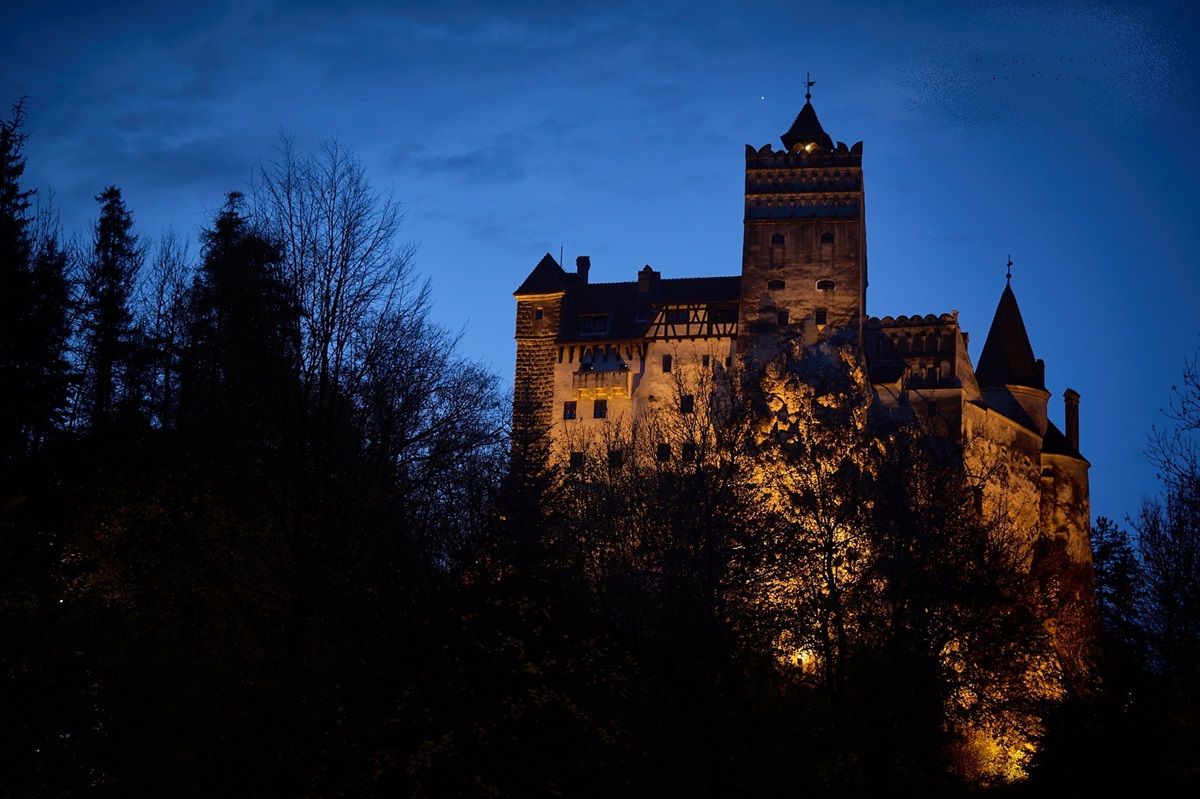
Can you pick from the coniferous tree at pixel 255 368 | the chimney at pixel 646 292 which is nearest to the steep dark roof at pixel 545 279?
the chimney at pixel 646 292

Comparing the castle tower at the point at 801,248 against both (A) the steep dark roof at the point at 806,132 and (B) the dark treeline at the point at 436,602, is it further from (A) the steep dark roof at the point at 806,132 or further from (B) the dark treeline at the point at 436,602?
(B) the dark treeline at the point at 436,602

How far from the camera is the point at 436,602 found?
75.1 feet

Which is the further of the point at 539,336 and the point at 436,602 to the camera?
the point at 539,336

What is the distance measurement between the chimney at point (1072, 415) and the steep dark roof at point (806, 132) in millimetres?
16043

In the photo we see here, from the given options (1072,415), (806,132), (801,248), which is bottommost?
(1072,415)

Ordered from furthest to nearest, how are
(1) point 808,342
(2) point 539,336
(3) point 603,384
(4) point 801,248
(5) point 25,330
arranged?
(2) point 539,336 < (3) point 603,384 < (4) point 801,248 < (1) point 808,342 < (5) point 25,330

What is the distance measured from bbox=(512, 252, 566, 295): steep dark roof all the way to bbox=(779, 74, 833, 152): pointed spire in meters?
12.5

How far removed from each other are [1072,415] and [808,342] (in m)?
14.6

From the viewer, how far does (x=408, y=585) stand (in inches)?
914

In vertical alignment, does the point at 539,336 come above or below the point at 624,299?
below

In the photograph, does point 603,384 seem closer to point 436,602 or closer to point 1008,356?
point 1008,356

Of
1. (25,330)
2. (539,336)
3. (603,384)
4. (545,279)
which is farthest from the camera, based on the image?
(545,279)

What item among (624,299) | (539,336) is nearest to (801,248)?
(624,299)

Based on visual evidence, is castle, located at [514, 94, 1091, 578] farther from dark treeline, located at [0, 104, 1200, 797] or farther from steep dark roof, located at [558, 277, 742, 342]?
dark treeline, located at [0, 104, 1200, 797]
